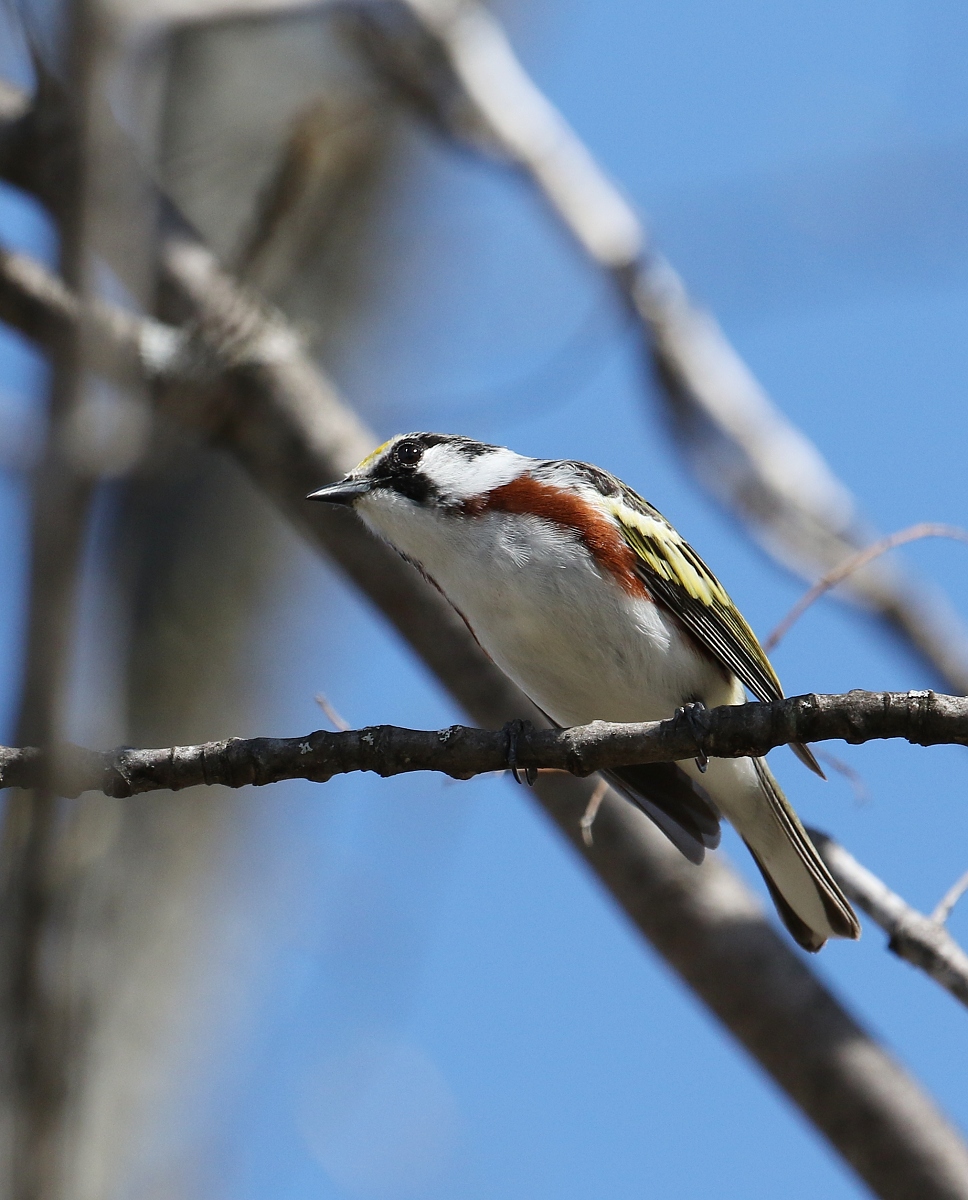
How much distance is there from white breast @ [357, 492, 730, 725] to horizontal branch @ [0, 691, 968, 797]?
0.94 m

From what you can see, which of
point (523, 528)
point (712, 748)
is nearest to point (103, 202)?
point (712, 748)

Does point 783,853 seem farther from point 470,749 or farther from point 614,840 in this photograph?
point 470,749

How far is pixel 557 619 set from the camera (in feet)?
13.0

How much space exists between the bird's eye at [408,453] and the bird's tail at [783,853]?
144 centimetres

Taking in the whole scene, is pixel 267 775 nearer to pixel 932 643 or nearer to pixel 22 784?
pixel 22 784

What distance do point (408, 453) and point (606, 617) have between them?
3.24 feet

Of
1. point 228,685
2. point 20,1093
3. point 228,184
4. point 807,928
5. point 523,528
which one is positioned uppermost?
point 228,184

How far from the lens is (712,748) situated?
9.28ft

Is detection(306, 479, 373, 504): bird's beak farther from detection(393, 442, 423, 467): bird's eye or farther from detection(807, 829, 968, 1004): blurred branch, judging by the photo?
detection(807, 829, 968, 1004): blurred branch

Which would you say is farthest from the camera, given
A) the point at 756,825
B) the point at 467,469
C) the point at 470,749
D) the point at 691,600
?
the point at 467,469

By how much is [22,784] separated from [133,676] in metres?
5.30

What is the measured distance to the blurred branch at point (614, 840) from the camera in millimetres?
3756

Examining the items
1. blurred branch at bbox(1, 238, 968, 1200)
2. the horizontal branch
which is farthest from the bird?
the horizontal branch

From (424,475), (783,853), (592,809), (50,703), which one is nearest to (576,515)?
(424,475)
